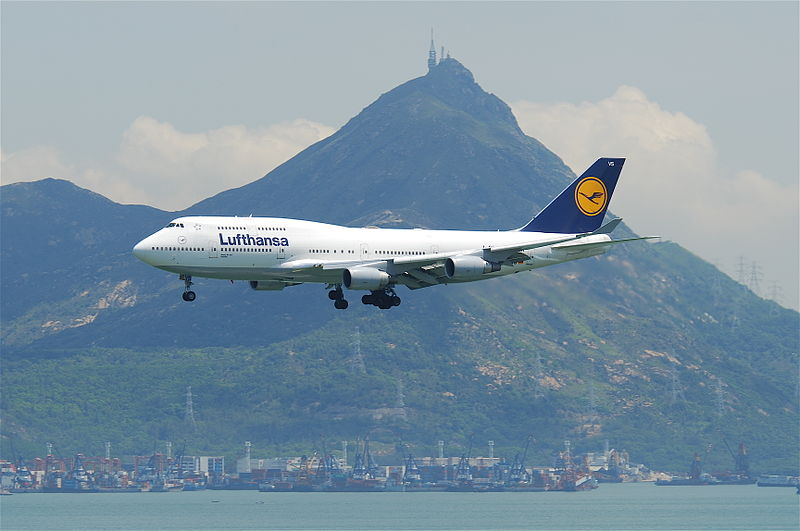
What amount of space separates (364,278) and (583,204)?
100 feet

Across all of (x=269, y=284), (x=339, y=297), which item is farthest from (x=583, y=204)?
(x=269, y=284)

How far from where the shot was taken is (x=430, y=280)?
124 m

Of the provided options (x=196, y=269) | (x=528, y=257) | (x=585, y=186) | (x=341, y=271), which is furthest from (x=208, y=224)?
(x=585, y=186)

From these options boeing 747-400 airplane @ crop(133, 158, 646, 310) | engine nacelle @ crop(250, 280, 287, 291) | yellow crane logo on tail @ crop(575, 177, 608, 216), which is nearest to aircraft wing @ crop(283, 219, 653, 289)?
boeing 747-400 airplane @ crop(133, 158, 646, 310)

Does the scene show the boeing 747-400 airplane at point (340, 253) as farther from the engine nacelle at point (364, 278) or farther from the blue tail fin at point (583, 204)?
the blue tail fin at point (583, 204)

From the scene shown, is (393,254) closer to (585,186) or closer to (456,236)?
(456,236)

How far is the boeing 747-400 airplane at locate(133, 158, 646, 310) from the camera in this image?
115500 mm

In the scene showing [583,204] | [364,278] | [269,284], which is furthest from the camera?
[583,204]

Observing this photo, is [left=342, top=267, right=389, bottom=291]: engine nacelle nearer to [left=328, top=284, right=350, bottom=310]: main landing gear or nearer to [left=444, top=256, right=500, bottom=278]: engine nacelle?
[left=328, top=284, right=350, bottom=310]: main landing gear

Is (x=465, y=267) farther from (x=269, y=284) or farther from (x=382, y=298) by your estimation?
(x=269, y=284)

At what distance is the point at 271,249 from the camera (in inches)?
4633

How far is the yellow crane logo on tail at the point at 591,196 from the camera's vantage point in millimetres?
140500

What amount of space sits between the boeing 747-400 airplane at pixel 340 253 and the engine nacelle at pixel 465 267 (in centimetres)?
8

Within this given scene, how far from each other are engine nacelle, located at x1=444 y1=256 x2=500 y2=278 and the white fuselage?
162cm
